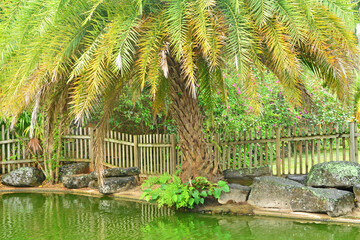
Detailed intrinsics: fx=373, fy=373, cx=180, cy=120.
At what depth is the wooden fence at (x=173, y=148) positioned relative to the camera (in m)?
9.10

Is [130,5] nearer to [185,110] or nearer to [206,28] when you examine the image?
[206,28]

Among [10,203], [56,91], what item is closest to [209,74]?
[56,91]

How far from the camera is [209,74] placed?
6.65 m

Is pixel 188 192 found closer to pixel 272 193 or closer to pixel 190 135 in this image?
pixel 190 135

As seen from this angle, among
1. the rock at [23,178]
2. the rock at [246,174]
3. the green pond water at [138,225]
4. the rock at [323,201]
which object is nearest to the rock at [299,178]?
the rock at [246,174]

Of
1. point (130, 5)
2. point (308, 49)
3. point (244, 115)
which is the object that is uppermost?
point (130, 5)

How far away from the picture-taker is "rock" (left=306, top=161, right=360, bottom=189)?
293 inches

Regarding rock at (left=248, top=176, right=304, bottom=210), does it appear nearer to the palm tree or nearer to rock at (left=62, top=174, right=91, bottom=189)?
the palm tree

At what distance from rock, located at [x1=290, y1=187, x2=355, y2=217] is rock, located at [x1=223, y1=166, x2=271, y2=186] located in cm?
225

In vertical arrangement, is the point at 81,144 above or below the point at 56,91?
below

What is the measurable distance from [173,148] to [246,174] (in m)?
2.19

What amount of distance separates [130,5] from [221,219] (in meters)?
4.27

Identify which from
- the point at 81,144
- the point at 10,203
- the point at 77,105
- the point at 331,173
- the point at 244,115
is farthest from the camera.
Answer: the point at 81,144

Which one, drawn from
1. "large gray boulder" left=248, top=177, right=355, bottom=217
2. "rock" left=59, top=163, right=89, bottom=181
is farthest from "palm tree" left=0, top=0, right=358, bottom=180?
"rock" left=59, top=163, right=89, bottom=181
